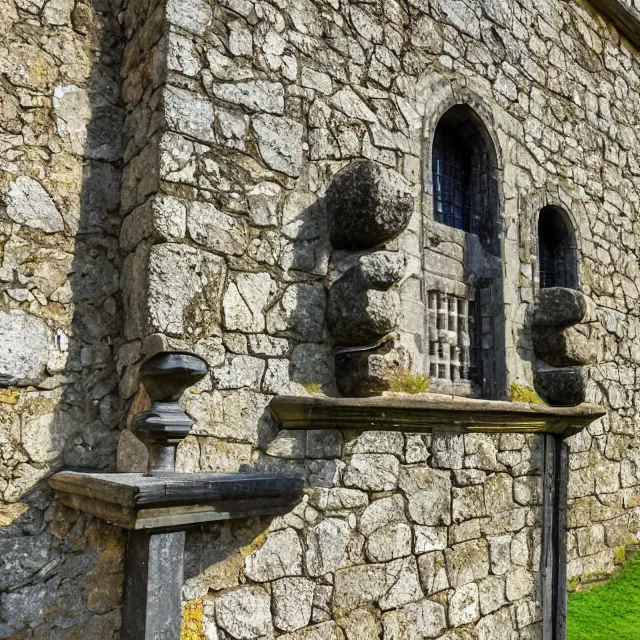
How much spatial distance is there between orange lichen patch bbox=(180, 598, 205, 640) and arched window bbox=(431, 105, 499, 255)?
120 inches

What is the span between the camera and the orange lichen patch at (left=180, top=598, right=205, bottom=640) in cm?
275

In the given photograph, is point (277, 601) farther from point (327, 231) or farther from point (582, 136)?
point (582, 136)

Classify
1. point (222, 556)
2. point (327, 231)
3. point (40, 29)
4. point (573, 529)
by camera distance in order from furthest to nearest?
point (573, 529), point (327, 231), point (40, 29), point (222, 556)

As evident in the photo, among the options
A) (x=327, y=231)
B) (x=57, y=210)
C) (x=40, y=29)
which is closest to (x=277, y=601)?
(x=327, y=231)

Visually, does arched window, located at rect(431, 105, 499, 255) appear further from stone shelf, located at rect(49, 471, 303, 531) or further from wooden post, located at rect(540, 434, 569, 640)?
stone shelf, located at rect(49, 471, 303, 531)

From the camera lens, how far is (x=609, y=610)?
493 cm

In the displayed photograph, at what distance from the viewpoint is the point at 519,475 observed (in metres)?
4.36

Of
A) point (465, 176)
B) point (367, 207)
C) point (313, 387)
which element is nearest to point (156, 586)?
point (313, 387)

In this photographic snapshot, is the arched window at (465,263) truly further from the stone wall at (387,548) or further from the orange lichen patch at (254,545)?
the orange lichen patch at (254,545)

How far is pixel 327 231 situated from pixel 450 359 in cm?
143

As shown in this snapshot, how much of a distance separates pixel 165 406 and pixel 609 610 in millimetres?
4147

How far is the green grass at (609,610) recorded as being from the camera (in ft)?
14.8

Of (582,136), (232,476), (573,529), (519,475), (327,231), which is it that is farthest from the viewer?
(582,136)

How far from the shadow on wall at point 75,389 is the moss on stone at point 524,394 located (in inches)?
110
